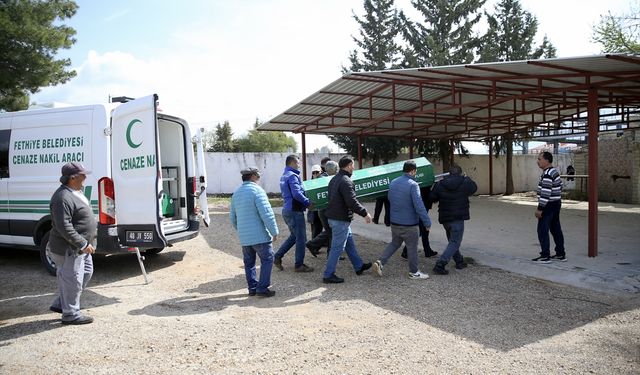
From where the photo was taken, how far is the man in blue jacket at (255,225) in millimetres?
5379

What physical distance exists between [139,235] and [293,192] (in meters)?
2.09

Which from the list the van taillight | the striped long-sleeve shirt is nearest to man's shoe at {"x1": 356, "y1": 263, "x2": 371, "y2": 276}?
the striped long-sleeve shirt

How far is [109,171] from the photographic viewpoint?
19.2ft

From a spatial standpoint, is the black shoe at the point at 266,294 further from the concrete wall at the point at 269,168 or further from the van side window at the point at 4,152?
the concrete wall at the point at 269,168

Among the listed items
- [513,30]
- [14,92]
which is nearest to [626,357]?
[14,92]

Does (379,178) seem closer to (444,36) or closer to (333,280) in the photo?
(333,280)

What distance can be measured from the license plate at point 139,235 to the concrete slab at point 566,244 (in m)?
4.87

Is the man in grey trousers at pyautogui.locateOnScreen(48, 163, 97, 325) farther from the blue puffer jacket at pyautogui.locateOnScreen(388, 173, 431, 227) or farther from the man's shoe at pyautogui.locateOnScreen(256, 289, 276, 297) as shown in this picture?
the blue puffer jacket at pyautogui.locateOnScreen(388, 173, 431, 227)

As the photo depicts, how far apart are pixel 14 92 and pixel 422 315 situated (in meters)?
12.4

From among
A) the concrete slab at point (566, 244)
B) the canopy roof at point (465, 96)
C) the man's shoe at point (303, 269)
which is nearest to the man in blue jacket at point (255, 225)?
the man's shoe at point (303, 269)

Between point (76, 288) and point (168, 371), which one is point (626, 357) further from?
point (76, 288)

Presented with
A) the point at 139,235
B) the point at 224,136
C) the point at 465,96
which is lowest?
the point at 139,235

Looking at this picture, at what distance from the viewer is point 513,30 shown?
19938 mm

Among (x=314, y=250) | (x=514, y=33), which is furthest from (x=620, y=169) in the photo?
(x=314, y=250)
